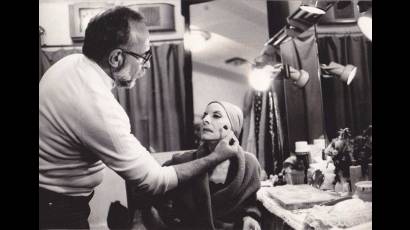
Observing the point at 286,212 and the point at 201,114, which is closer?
the point at 286,212

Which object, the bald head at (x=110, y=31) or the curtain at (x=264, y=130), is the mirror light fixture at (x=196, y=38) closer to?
the bald head at (x=110, y=31)

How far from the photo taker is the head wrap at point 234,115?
2004mm

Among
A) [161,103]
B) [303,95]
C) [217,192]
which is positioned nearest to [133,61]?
[161,103]

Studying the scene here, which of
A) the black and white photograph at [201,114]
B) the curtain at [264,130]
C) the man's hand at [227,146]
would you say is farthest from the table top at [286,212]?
the man's hand at [227,146]

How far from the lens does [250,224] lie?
6.44 ft

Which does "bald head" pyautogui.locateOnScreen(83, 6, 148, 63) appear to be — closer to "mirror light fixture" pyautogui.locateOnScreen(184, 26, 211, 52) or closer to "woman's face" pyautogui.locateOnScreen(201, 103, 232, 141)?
"mirror light fixture" pyautogui.locateOnScreen(184, 26, 211, 52)

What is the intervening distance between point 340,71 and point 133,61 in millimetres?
1167

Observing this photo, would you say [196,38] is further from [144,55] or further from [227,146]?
[227,146]

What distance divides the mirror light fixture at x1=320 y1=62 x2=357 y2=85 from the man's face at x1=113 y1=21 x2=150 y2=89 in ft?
3.38

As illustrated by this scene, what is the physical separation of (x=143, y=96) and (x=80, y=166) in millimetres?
498
